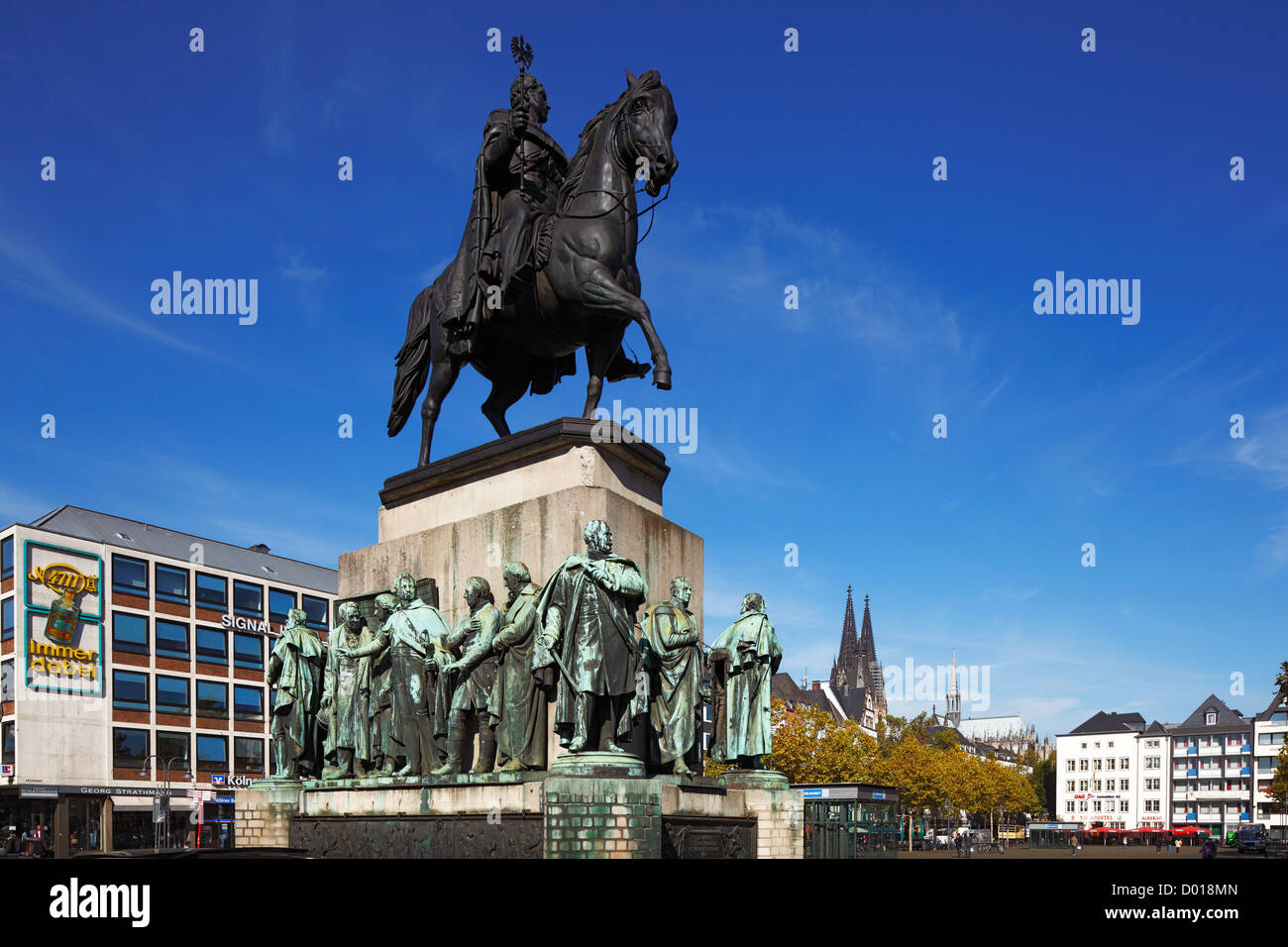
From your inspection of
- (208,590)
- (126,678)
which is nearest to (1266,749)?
(208,590)

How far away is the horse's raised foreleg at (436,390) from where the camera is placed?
1608 cm

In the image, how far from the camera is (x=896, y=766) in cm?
9231

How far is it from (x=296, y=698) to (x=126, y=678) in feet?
187

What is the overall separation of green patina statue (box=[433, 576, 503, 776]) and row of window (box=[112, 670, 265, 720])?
60520mm

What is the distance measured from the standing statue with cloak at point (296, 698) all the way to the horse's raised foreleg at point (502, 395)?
376 cm

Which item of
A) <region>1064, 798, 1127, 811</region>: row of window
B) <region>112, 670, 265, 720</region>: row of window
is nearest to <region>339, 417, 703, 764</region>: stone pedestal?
<region>112, 670, 265, 720</region>: row of window

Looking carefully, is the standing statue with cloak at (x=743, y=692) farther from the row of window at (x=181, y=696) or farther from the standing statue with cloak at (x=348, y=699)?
the row of window at (x=181, y=696)

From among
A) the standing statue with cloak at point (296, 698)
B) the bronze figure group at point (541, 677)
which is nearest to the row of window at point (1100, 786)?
the bronze figure group at point (541, 677)

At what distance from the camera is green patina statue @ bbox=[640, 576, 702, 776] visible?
514 inches

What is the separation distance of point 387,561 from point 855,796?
35032 mm

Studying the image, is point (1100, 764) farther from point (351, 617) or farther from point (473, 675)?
point (473, 675)

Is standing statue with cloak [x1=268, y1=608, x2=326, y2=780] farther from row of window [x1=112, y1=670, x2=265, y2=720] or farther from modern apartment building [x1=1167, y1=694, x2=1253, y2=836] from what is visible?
modern apartment building [x1=1167, y1=694, x2=1253, y2=836]
